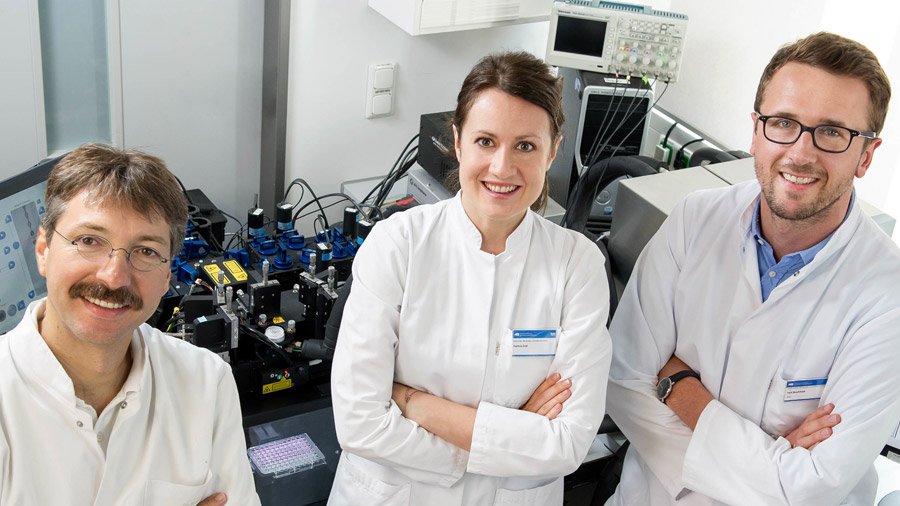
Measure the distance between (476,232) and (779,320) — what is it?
1.91 ft

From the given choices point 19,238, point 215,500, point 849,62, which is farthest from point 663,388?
point 19,238

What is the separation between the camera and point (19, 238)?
1.79m

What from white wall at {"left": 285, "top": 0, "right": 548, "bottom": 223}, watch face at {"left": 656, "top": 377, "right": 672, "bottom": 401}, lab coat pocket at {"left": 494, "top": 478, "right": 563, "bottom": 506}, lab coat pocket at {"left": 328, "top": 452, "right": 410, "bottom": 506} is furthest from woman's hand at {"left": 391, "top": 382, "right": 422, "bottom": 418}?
white wall at {"left": 285, "top": 0, "right": 548, "bottom": 223}

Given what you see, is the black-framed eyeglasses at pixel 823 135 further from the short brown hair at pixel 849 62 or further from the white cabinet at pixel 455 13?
the white cabinet at pixel 455 13

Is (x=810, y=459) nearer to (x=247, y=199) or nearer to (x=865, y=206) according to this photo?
(x=865, y=206)

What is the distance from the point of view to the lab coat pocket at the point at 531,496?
1.74 meters

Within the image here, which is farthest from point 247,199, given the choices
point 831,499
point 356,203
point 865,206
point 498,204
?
point 831,499

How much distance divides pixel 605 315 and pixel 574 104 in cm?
122

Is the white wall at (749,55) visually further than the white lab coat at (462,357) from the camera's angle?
Yes

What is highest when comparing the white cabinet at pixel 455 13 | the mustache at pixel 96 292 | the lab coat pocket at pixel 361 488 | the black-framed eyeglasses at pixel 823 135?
the black-framed eyeglasses at pixel 823 135

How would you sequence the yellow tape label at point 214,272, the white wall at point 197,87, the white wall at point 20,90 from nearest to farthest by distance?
the yellow tape label at point 214,272 < the white wall at point 20,90 < the white wall at point 197,87

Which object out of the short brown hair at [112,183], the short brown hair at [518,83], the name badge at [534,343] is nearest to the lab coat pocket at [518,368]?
the name badge at [534,343]

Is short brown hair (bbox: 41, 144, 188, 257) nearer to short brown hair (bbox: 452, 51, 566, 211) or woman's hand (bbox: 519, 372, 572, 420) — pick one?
short brown hair (bbox: 452, 51, 566, 211)

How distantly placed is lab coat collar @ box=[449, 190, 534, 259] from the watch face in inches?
15.2
